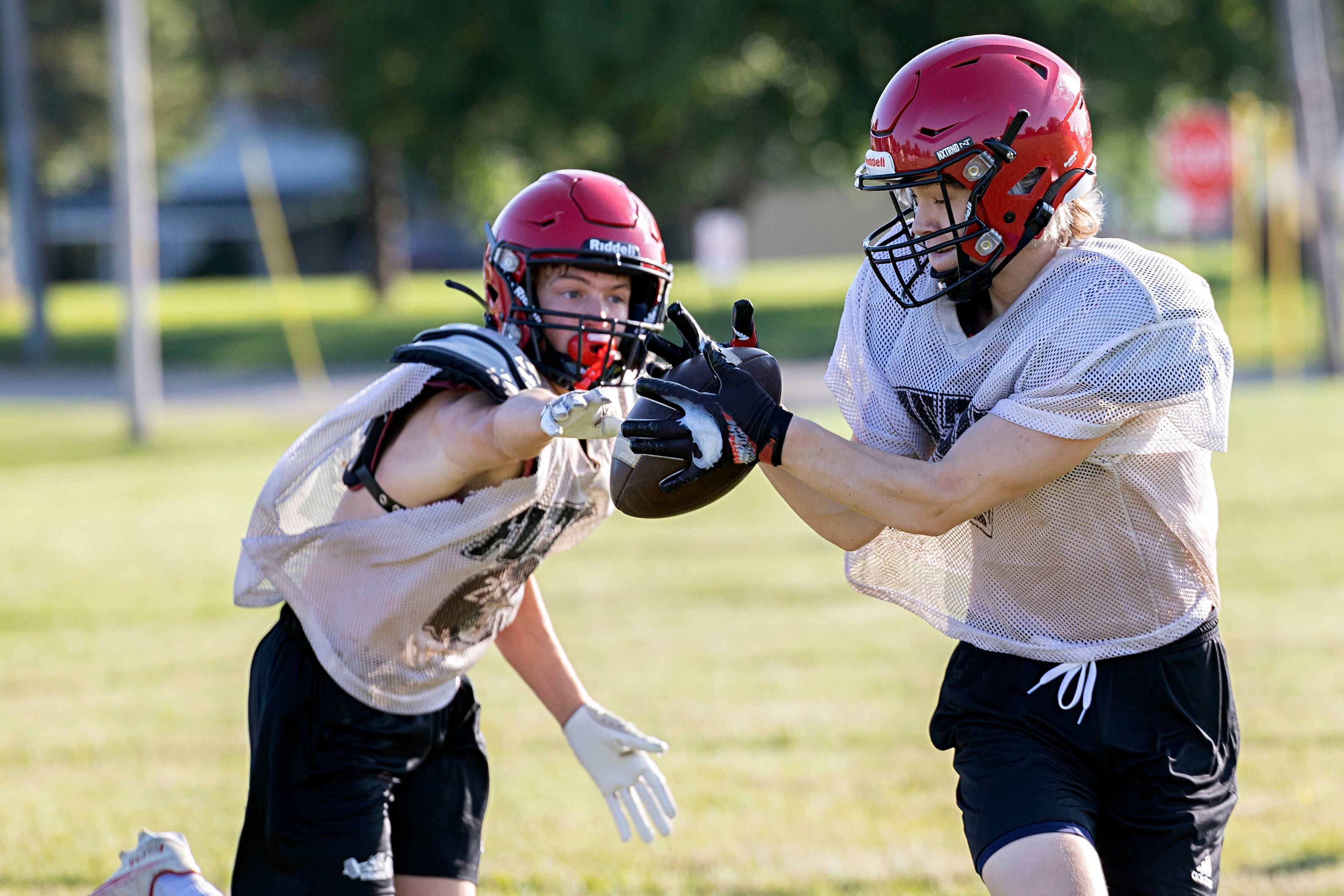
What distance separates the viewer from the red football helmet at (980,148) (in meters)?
2.99

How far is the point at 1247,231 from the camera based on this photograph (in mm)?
23328

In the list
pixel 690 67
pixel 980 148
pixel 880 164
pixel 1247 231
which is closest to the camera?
pixel 980 148

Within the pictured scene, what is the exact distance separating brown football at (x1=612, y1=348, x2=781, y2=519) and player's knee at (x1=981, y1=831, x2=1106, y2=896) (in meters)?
0.88

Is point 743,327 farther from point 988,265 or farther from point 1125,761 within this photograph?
point 1125,761

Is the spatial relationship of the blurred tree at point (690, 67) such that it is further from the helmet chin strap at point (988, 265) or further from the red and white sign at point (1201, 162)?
the helmet chin strap at point (988, 265)

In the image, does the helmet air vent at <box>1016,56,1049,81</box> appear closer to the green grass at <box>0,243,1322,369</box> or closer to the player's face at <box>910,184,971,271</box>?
the player's face at <box>910,184,971,271</box>

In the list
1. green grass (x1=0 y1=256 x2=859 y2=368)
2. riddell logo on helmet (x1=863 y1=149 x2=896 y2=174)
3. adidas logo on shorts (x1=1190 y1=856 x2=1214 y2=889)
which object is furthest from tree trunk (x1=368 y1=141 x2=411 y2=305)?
adidas logo on shorts (x1=1190 y1=856 x2=1214 y2=889)

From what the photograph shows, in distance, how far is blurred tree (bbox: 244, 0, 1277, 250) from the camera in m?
25.7

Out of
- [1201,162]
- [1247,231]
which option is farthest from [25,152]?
[1247,231]

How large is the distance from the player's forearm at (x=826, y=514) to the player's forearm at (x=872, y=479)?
0.33 metres

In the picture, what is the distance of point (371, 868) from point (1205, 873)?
1.77m

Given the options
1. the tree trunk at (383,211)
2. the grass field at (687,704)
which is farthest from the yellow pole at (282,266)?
the grass field at (687,704)

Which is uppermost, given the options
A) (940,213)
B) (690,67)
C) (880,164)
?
(690,67)

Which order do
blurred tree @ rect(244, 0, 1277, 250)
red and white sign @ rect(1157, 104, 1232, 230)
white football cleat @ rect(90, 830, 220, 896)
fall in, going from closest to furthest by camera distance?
1. white football cleat @ rect(90, 830, 220, 896)
2. red and white sign @ rect(1157, 104, 1232, 230)
3. blurred tree @ rect(244, 0, 1277, 250)
